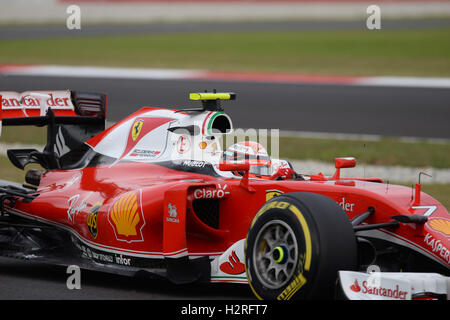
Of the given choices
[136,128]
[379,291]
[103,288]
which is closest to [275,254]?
[379,291]

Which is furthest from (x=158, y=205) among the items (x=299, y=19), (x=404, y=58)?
(x=299, y=19)

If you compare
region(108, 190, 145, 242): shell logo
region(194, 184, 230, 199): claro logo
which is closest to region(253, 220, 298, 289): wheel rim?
region(194, 184, 230, 199): claro logo

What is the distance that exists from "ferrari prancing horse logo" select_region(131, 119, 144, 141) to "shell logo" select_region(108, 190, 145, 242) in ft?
2.78

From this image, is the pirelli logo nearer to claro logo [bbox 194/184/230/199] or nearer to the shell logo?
→ claro logo [bbox 194/184/230/199]

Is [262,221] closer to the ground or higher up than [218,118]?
closer to the ground

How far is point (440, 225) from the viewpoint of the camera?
5492 millimetres

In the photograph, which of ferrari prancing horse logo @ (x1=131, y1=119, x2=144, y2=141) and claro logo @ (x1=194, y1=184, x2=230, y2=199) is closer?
claro logo @ (x1=194, y1=184, x2=230, y2=199)

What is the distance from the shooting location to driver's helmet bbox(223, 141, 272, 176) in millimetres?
6527

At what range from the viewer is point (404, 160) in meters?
12.3

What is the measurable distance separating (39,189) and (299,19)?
1905 inches

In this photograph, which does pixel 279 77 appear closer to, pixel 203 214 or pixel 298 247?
pixel 203 214

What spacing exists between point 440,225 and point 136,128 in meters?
3.00

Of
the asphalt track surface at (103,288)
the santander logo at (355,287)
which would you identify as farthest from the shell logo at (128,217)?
the santander logo at (355,287)
